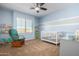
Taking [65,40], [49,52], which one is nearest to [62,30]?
[65,40]

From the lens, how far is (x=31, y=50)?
161 centimetres

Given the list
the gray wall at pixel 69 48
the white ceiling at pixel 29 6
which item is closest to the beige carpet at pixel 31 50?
the gray wall at pixel 69 48

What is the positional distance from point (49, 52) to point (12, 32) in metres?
0.75

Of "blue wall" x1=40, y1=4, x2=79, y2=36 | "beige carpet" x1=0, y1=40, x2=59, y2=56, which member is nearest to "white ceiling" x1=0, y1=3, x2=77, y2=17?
"blue wall" x1=40, y1=4, x2=79, y2=36

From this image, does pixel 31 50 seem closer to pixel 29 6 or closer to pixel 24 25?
pixel 24 25

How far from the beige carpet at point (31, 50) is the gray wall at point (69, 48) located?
115mm

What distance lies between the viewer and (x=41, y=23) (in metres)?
1.71

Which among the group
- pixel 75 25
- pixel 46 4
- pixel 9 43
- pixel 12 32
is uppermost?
pixel 46 4

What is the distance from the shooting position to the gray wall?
1.58 meters

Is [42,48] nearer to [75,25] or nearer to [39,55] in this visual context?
[39,55]

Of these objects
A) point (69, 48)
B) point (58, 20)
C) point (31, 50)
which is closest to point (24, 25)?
point (31, 50)

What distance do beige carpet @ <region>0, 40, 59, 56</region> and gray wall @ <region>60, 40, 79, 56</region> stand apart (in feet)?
0.38

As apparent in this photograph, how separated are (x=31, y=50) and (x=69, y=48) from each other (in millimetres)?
696

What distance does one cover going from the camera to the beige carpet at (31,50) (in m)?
1.58
